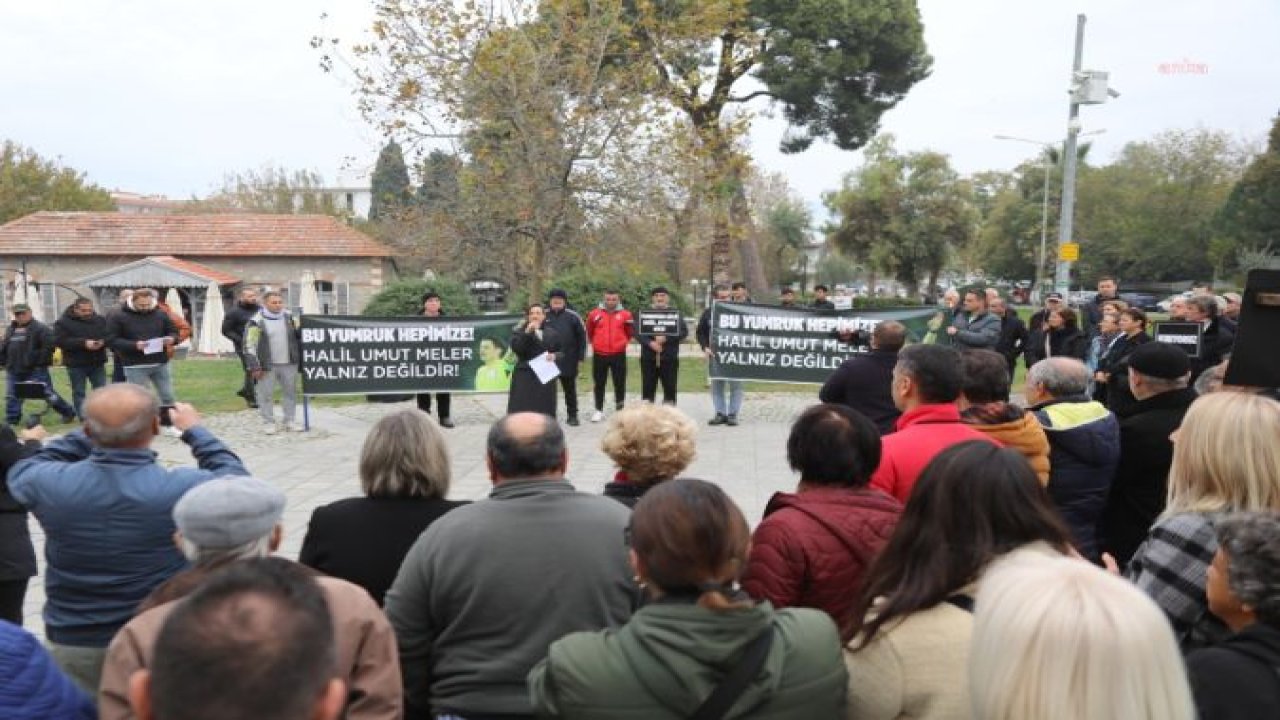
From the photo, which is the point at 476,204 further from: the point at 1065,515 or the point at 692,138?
the point at 1065,515

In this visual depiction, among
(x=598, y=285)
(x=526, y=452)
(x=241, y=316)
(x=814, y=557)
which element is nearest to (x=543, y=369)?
(x=241, y=316)

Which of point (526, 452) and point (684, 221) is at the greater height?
point (684, 221)

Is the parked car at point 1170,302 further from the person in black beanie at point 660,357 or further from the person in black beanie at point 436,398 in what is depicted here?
the person in black beanie at point 436,398

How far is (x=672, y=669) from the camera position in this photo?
1914 mm

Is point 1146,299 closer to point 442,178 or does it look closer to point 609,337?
point 442,178

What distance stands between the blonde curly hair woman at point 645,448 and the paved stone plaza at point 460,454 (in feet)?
14.0

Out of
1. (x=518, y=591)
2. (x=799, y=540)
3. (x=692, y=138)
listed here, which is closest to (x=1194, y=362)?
(x=799, y=540)

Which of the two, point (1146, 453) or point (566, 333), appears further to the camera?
point (566, 333)

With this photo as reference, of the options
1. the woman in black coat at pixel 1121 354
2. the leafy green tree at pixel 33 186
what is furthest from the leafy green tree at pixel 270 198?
the woman in black coat at pixel 1121 354

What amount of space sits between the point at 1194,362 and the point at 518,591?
8.97 meters

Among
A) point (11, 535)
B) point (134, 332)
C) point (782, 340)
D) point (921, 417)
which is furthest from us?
point (782, 340)

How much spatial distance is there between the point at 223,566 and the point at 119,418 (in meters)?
1.15

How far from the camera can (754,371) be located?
12.5m

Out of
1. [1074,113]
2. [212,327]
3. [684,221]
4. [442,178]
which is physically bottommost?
[212,327]
